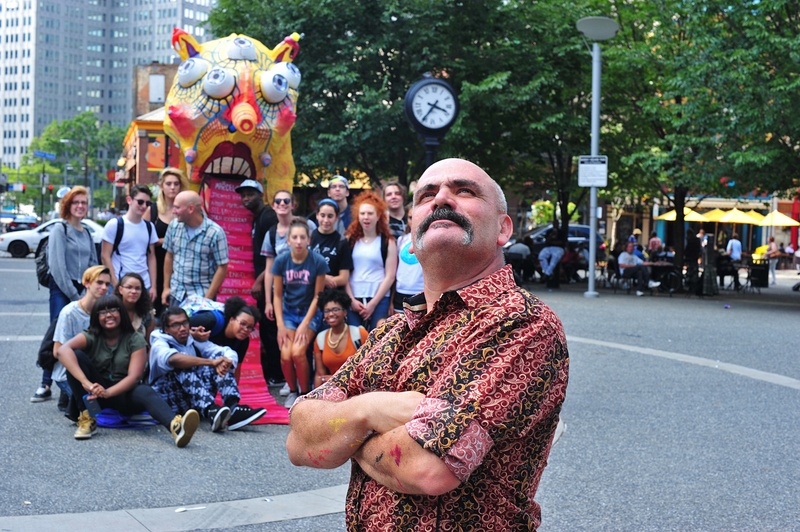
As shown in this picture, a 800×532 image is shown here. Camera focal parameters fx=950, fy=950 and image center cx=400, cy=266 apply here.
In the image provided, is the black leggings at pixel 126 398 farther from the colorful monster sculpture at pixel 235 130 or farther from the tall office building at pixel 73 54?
the tall office building at pixel 73 54

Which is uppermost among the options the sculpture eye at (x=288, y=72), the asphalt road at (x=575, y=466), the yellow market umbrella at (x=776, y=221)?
the sculpture eye at (x=288, y=72)

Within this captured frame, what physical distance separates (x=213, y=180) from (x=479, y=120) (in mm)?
16247

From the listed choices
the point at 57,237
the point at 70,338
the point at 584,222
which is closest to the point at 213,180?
the point at 57,237

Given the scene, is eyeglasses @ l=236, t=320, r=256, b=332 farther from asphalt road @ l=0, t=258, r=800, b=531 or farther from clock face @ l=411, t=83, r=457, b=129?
clock face @ l=411, t=83, r=457, b=129

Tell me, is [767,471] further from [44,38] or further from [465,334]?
[44,38]

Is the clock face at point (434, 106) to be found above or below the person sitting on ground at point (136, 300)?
above

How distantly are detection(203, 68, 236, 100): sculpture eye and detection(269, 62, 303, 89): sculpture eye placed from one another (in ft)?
1.49

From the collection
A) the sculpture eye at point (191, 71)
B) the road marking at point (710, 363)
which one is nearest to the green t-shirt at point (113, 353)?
the sculpture eye at point (191, 71)

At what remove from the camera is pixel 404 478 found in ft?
6.45

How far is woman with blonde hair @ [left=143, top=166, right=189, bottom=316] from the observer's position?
7.99m

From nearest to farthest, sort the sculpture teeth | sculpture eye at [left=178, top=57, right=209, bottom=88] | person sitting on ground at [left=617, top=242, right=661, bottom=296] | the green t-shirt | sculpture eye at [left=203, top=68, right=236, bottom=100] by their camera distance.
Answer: the green t-shirt < sculpture eye at [left=203, top=68, right=236, bottom=100] < sculpture eye at [left=178, top=57, right=209, bottom=88] < the sculpture teeth < person sitting on ground at [left=617, top=242, right=661, bottom=296]

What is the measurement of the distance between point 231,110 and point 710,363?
6.37m

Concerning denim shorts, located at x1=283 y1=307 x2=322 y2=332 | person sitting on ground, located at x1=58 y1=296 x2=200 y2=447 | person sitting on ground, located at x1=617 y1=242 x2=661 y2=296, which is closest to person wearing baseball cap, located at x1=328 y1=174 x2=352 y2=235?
denim shorts, located at x1=283 y1=307 x2=322 y2=332

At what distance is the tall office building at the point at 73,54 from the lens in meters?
155
